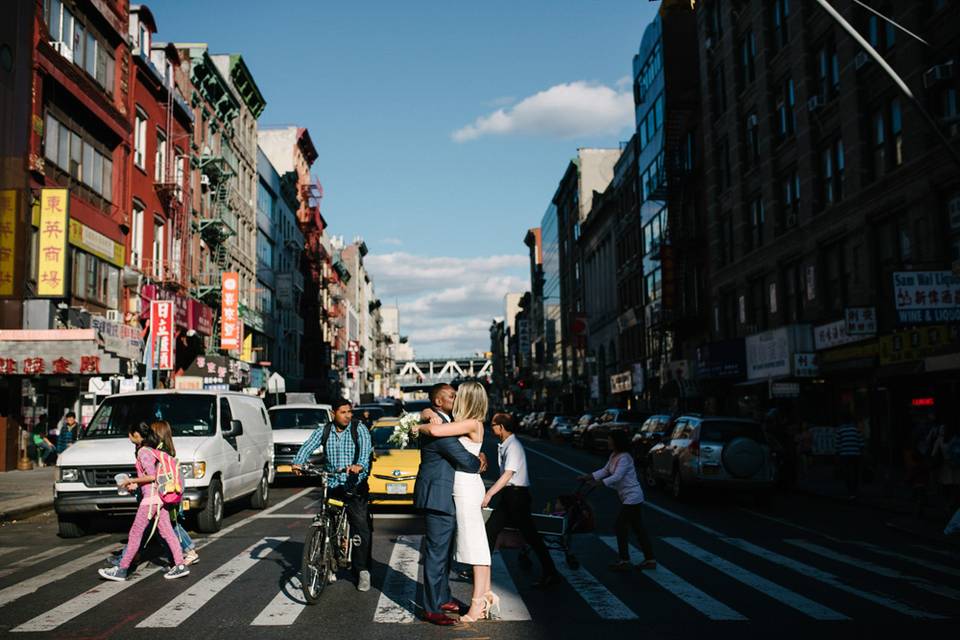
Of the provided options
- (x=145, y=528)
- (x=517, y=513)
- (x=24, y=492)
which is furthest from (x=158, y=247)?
(x=517, y=513)

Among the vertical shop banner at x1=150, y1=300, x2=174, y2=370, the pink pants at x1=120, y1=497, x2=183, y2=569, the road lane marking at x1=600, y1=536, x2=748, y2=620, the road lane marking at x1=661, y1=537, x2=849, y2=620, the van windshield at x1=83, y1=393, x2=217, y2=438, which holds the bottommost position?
the road lane marking at x1=661, y1=537, x2=849, y2=620

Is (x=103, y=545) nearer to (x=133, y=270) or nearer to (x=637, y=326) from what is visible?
(x=133, y=270)

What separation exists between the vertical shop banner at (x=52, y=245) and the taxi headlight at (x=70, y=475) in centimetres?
1410

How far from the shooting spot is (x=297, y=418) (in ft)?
78.5

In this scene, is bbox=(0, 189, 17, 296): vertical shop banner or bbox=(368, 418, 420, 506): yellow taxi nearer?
bbox=(368, 418, 420, 506): yellow taxi

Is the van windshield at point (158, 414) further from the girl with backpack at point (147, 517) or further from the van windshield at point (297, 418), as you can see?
the van windshield at point (297, 418)

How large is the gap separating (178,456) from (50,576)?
3.19 metres

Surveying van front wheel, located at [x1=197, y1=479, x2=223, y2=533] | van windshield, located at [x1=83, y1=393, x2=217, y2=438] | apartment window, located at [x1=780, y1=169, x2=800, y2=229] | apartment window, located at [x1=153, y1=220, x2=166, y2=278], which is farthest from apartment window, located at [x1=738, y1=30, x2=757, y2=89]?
van front wheel, located at [x1=197, y1=479, x2=223, y2=533]

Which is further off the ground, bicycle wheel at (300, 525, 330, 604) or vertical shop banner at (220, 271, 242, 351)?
vertical shop banner at (220, 271, 242, 351)

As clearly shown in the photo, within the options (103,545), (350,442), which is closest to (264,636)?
(350,442)

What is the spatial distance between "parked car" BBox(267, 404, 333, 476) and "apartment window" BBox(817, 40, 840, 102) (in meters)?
19.0

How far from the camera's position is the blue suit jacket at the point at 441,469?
777 centimetres

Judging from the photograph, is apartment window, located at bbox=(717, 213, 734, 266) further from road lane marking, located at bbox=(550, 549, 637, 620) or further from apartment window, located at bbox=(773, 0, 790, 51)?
road lane marking, located at bbox=(550, 549, 637, 620)

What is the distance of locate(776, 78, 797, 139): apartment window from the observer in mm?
33750
